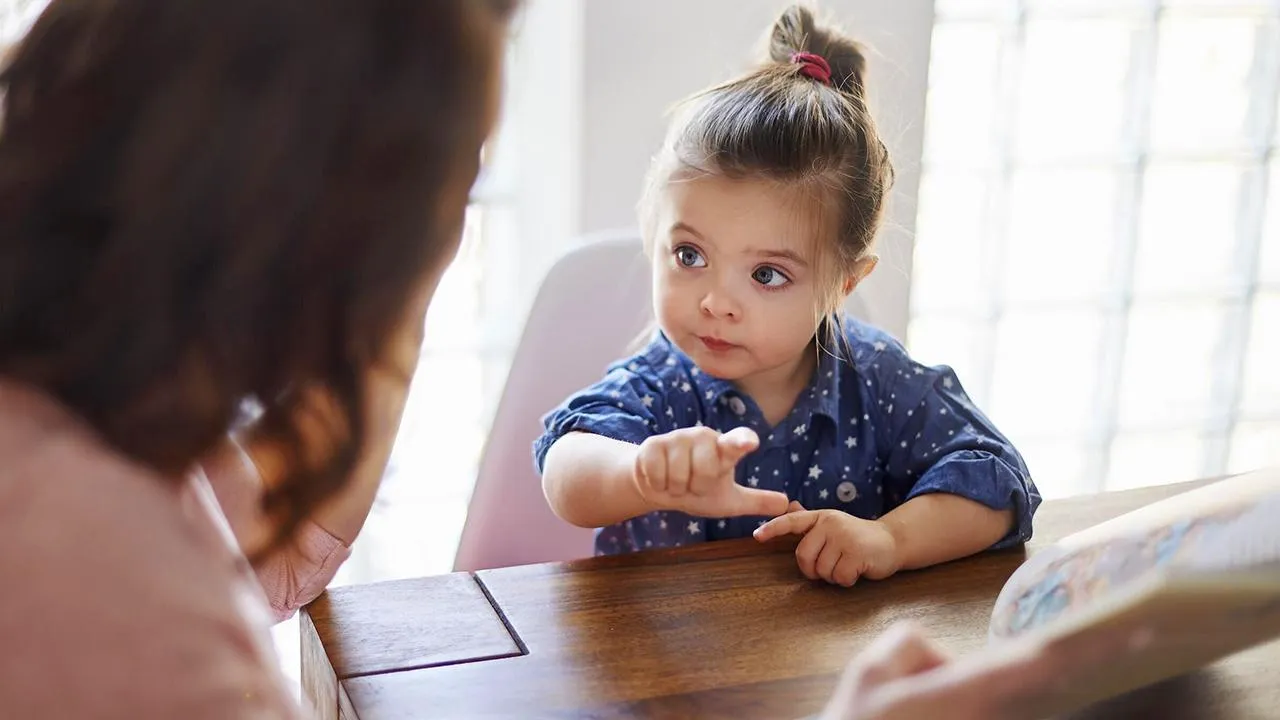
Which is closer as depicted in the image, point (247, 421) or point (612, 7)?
point (247, 421)

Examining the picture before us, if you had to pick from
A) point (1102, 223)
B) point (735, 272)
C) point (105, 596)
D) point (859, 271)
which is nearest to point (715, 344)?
point (735, 272)

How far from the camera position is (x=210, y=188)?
22.7 inches

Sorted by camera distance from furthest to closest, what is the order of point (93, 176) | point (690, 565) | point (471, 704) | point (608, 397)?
point (608, 397) → point (690, 565) → point (471, 704) → point (93, 176)

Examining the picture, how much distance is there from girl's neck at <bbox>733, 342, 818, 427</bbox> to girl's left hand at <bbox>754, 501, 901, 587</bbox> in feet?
1.01

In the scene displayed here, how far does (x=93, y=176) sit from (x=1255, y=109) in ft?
7.98

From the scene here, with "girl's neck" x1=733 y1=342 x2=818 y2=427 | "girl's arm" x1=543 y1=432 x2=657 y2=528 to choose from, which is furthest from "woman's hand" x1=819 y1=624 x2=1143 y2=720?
"girl's neck" x1=733 y1=342 x2=818 y2=427

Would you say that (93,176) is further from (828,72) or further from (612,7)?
(612,7)

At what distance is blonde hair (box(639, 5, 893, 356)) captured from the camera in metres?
1.21

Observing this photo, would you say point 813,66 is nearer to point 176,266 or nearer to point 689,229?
point 689,229

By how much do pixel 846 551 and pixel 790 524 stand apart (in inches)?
2.6

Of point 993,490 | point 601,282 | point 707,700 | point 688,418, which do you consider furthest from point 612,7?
point 707,700

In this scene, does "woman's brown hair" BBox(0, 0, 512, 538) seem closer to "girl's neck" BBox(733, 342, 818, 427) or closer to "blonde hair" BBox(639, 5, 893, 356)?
"blonde hair" BBox(639, 5, 893, 356)

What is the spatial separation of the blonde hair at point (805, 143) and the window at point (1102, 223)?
1017 millimetres

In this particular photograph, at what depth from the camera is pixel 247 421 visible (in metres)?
0.69
